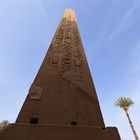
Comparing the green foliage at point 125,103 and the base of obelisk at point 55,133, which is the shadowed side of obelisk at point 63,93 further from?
the green foliage at point 125,103

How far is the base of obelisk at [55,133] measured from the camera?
216cm

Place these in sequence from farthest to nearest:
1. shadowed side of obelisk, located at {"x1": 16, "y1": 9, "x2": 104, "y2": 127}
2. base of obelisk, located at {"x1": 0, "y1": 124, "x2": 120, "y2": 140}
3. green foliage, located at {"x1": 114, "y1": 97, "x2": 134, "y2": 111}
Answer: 1. green foliage, located at {"x1": 114, "y1": 97, "x2": 134, "y2": 111}
2. shadowed side of obelisk, located at {"x1": 16, "y1": 9, "x2": 104, "y2": 127}
3. base of obelisk, located at {"x1": 0, "y1": 124, "x2": 120, "y2": 140}

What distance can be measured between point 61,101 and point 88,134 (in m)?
0.71

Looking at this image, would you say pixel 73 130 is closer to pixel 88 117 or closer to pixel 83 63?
pixel 88 117

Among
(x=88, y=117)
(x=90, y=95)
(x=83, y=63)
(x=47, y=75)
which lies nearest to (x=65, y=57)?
(x=83, y=63)

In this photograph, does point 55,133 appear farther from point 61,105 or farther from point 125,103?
point 125,103

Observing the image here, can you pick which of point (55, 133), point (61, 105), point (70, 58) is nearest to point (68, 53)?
point (70, 58)

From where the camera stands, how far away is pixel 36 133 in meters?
2.20

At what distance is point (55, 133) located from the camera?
2.23 m

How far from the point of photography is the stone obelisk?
2.24 m

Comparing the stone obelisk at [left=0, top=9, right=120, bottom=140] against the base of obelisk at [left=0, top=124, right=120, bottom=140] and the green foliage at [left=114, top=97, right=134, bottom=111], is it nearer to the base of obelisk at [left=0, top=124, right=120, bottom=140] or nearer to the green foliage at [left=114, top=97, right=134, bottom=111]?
the base of obelisk at [left=0, top=124, right=120, bottom=140]

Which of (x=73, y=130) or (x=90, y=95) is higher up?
(x=90, y=95)

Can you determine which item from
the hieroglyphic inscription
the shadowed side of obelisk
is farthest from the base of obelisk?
the hieroglyphic inscription

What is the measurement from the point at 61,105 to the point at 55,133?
0.57 m
